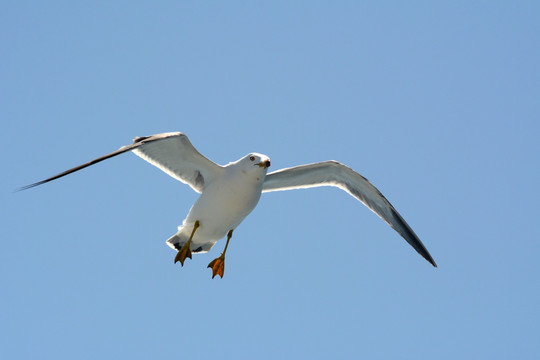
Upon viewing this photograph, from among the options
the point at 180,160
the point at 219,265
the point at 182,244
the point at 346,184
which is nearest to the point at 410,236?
the point at 346,184

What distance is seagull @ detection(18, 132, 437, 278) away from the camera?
12336 mm

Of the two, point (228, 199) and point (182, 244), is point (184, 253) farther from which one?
point (228, 199)

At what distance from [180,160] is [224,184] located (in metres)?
1.24

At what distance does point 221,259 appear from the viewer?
14.1m

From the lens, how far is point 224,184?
12.6 m

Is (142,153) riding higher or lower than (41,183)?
higher

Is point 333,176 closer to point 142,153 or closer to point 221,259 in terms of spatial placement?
point 221,259

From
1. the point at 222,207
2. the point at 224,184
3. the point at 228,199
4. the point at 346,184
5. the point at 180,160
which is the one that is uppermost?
the point at 346,184

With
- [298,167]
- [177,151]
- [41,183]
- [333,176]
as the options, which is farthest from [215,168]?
[41,183]

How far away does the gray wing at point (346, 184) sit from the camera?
46.8 ft

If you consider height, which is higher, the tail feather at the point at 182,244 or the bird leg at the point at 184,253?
the tail feather at the point at 182,244

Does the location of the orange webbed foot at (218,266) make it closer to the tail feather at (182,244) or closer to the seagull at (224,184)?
the seagull at (224,184)

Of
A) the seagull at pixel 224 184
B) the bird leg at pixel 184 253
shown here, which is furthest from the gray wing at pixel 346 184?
the bird leg at pixel 184 253

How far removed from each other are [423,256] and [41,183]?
8.09 meters
